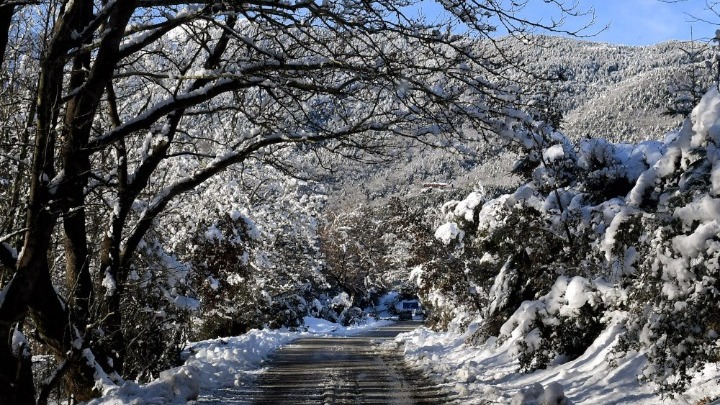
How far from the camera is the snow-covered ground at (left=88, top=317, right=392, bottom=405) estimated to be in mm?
7859

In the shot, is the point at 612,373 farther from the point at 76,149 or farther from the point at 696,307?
the point at 76,149

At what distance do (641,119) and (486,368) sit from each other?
566 ft

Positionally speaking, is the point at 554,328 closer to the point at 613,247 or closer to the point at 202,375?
the point at 613,247

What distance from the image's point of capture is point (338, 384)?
1215cm

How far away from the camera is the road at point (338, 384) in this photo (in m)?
10.1

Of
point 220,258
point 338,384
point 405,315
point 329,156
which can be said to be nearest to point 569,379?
point 338,384

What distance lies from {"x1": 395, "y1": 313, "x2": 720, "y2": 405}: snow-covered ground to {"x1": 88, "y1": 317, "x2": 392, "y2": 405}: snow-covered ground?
4.01 m

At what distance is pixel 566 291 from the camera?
10.7m

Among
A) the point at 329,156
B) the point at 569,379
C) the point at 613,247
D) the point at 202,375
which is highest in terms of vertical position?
the point at 329,156

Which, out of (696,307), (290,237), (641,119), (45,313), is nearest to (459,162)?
(696,307)

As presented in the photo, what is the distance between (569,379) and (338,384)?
4.20m

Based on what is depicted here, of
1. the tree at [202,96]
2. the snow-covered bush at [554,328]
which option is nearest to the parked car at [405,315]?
the snow-covered bush at [554,328]

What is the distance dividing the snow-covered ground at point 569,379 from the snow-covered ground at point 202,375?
13.1 ft

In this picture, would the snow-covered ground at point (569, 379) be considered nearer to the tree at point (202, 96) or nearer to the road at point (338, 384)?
the road at point (338, 384)
